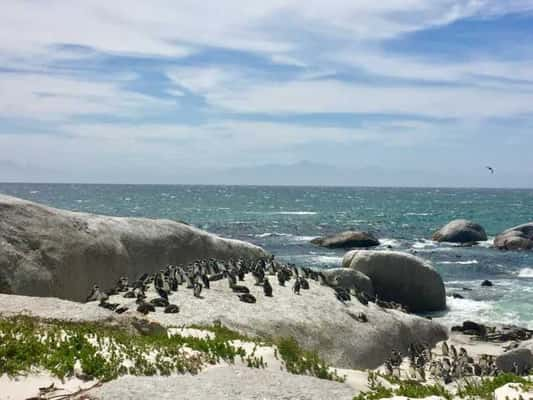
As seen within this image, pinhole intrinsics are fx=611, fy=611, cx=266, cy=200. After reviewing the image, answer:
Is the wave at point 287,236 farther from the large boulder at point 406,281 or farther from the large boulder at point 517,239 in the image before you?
the large boulder at point 406,281

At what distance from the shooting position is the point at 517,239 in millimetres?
74438

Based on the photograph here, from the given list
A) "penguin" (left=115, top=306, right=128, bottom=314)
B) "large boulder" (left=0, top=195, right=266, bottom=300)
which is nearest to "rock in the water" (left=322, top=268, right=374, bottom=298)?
"large boulder" (left=0, top=195, right=266, bottom=300)

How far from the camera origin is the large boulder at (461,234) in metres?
79.8

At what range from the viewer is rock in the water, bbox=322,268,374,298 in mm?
38000

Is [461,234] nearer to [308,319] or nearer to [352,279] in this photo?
[352,279]

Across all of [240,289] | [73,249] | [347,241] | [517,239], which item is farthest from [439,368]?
[517,239]

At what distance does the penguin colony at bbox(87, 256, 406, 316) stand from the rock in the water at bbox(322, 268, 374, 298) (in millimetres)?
6118

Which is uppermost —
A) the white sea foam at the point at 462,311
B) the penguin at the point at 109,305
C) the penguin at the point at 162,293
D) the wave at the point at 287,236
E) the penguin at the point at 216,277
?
the penguin at the point at 216,277

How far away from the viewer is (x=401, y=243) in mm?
79812

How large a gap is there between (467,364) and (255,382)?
42.1ft

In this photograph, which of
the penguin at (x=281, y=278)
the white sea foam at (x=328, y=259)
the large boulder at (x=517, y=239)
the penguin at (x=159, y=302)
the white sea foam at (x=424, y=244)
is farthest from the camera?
the white sea foam at (x=424, y=244)

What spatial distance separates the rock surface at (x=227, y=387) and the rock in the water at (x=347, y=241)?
6008 cm

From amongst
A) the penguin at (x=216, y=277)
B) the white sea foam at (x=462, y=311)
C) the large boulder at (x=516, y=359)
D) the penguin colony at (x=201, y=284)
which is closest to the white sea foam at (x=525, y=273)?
the white sea foam at (x=462, y=311)

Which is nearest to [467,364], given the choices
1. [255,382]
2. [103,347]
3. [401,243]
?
[255,382]
